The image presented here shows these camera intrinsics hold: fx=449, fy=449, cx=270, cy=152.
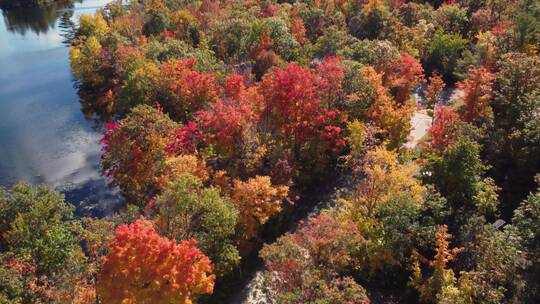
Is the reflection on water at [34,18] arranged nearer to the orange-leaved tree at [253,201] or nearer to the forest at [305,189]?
the forest at [305,189]

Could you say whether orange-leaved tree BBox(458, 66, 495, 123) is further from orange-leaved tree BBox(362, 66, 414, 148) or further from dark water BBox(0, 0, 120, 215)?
dark water BBox(0, 0, 120, 215)

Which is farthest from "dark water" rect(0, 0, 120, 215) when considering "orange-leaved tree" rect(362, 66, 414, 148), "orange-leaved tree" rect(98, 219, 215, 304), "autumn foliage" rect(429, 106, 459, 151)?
"autumn foliage" rect(429, 106, 459, 151)

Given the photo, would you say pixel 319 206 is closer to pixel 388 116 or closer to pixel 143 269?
pixel 388 116

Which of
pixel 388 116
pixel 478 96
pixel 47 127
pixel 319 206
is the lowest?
pixel 47 127

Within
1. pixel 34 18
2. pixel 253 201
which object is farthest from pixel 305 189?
pixel 34 18

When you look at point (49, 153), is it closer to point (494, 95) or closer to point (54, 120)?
point (54, 120)

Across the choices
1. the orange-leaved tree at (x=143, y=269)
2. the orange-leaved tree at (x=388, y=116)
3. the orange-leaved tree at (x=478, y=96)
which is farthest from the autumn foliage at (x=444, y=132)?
the orange-leaved tree at (x=143, y=269)
